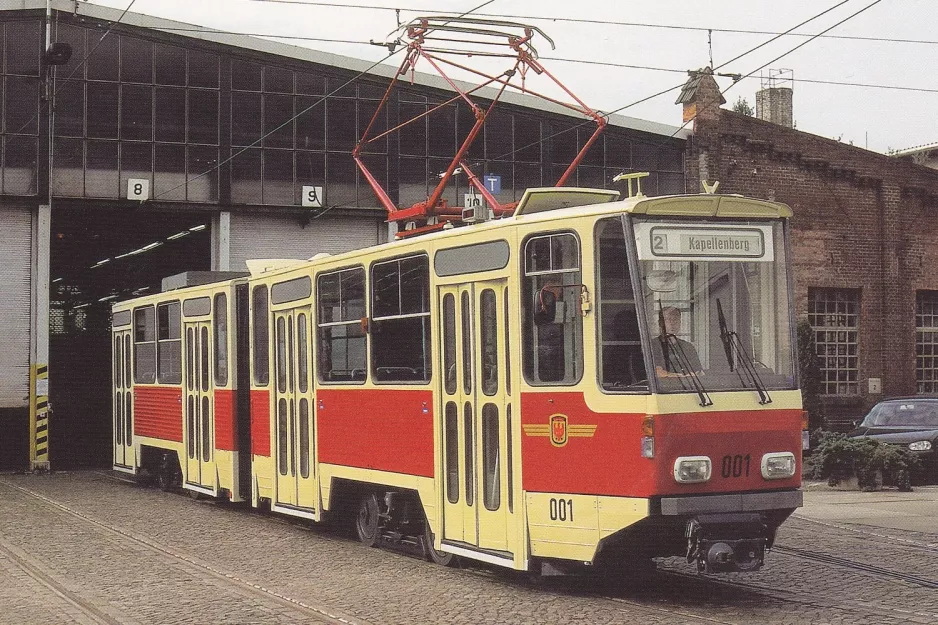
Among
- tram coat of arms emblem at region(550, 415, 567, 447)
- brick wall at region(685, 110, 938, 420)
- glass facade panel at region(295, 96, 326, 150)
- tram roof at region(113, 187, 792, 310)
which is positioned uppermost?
glass facade panel at region(295, 96, 326, 150)

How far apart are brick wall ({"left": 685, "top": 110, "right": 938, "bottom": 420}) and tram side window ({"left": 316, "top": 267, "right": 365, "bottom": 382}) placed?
57.7 feet

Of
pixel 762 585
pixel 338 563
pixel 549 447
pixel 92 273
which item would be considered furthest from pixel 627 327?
pixel 92 273

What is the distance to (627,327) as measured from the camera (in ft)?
31.5

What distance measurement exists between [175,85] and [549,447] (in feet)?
61.9

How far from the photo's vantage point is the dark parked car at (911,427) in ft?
67.3

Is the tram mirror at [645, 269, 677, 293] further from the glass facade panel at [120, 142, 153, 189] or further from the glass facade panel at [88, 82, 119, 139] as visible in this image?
the glass facade panel at [88, 82, 119, 139]

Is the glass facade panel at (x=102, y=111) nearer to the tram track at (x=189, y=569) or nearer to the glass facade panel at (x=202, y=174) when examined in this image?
the glass facade panel at (x=202, y=174)

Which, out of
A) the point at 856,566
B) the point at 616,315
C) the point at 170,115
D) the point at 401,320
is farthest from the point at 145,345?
the point at 616,315

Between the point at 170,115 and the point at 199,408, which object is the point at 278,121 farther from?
the point at 199,408

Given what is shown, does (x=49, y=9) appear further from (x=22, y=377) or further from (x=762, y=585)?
(x=762, y=585)

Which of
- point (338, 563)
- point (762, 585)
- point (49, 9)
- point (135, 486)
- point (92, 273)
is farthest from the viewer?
point (92, 273)

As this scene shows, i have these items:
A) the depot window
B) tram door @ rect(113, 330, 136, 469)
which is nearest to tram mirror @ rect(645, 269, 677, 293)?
tram door @ rect(113, 330, 136, 469)

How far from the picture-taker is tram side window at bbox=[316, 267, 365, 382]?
1298 centimetres

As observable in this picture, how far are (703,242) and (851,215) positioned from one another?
21831 mm
